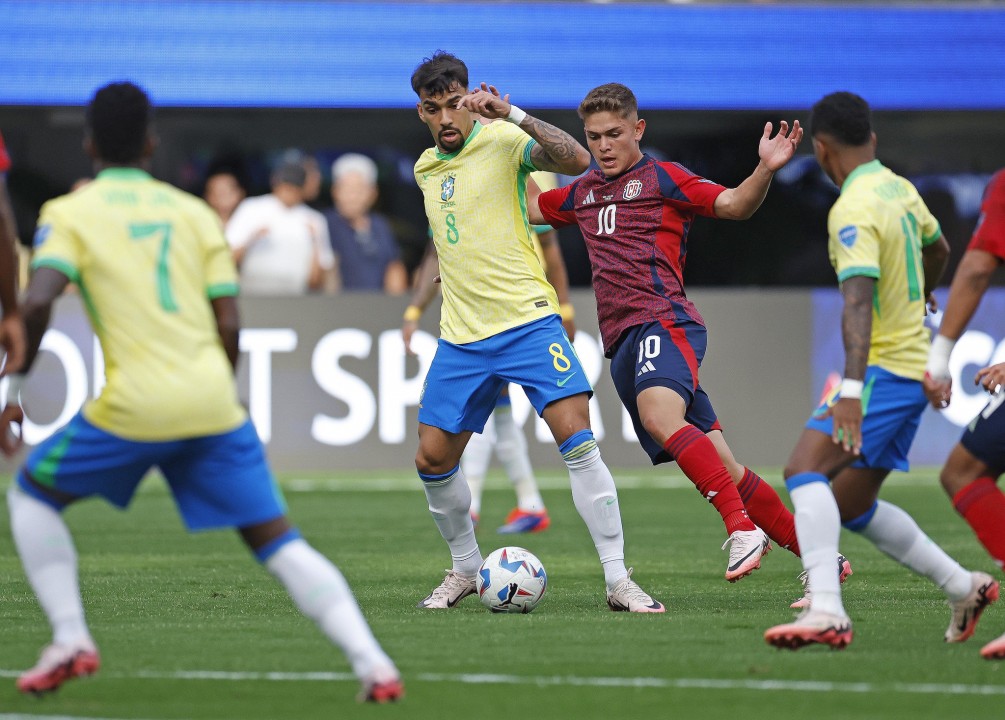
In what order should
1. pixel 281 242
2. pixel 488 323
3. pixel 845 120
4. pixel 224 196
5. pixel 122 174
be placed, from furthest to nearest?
pixel 224 196 < pixel 281 242 < pixel 488 323 < pixel 845 120 < pixel 122 174

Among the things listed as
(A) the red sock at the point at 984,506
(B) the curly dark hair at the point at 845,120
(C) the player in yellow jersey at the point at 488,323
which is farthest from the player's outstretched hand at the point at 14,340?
(A) the red sock at the point at 984,506

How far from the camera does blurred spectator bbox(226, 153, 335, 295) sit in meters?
15.7

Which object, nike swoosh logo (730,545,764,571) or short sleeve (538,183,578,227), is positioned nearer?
nike swoosh logo (730,545,764,571)

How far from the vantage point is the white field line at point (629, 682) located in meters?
5.22

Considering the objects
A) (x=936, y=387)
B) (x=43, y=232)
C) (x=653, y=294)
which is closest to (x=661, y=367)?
(x=653, y=294)

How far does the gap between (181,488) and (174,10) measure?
13300 mm

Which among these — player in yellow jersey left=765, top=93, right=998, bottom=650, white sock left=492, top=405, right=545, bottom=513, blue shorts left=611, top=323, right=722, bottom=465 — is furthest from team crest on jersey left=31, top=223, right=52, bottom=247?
white sock left=492, top=405, right=545, bottom=513

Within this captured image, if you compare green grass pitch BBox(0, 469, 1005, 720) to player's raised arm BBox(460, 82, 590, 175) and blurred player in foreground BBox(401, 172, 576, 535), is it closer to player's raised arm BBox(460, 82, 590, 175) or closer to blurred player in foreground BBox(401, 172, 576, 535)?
blurred player in foreground BBox(401, 172, 576, 535)

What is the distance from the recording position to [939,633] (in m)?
6.47

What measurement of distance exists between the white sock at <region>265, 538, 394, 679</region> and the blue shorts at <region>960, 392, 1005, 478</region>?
2.38 m

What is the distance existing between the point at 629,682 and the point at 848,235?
1.67 meters

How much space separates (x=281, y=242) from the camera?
15734 mm

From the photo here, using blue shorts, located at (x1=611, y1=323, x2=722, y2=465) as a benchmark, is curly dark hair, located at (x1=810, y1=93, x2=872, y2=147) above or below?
above

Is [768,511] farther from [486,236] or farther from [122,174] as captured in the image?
[122,174]
